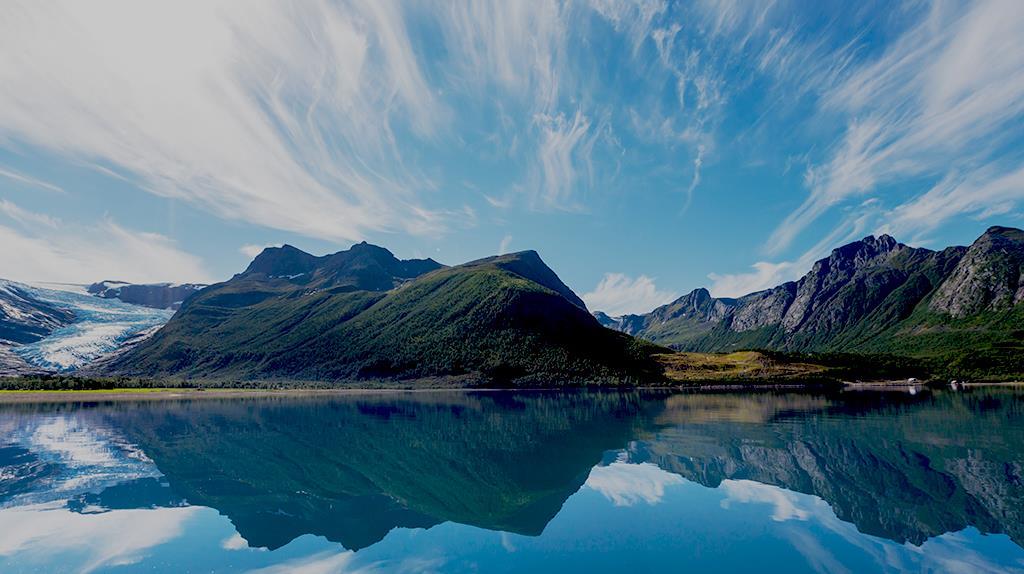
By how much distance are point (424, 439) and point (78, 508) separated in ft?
107

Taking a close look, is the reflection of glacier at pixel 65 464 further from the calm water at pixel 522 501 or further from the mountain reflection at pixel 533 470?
the mountain reflection at pixel 533 470

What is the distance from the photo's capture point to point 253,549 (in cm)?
2420

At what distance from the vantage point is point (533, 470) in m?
40.9

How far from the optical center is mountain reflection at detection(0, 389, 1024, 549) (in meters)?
28.5

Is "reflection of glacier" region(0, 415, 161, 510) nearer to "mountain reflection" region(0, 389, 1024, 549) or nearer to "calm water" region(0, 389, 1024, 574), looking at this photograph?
"calm water" region(0, 389, 1024, 574)

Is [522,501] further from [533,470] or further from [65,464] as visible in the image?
[65,464]

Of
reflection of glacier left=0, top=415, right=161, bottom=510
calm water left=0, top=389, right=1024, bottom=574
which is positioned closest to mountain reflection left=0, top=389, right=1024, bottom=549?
calm water left=0, top=389, right=1024, bottom=574

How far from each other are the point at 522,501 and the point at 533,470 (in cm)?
912

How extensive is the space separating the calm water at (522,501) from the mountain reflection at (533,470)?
22 cm

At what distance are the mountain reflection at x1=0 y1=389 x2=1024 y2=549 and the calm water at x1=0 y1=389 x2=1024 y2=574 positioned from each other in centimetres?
22

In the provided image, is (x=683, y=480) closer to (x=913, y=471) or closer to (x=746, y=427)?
(x=913, y=471)

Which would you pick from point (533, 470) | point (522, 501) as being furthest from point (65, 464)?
point (522, 501)

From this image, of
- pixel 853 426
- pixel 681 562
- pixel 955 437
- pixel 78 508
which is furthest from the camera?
pixel 853 426

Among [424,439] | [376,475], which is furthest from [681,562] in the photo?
[424,439]
